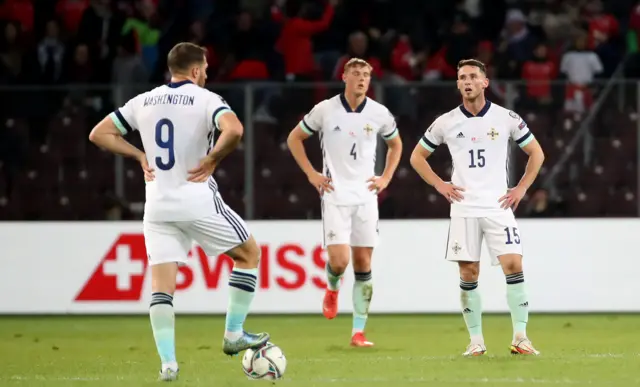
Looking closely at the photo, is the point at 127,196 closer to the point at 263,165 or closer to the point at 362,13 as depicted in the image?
the point at 263,165

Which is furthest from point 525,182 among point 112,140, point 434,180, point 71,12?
point 71,12

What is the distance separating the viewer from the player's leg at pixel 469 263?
10.1 m

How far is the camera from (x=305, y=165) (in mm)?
12016

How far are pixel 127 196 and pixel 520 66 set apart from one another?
5.35 metres

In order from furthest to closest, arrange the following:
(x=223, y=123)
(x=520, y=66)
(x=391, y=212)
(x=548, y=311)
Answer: (x=520, y=66) < (x=391, y=212) < (x=548, y=311) < (x=223, y=123)

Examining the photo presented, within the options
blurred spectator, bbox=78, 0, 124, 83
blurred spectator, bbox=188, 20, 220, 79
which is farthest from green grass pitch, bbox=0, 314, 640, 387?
blurred spectator, bbox=188, 20, 220, 79

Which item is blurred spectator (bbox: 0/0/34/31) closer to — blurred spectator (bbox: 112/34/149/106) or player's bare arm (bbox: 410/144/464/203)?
blurred spectator (bbox: 112/34/149/106)

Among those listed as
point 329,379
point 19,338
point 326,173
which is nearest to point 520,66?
point 326,173

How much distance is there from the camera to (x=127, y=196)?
16.2 metres

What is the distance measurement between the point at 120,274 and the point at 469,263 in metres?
5.65

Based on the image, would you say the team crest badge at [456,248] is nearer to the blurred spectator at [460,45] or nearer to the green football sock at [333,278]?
the green football sock at [333,278]

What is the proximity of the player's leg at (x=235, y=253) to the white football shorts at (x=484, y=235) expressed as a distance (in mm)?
1996

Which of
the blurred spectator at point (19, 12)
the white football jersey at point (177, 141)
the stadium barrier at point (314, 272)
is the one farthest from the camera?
the blurred spectator at point (19, 12)

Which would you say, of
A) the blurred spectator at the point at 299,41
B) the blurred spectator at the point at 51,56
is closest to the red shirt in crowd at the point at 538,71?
the blurred spectator at the point at 299,41
